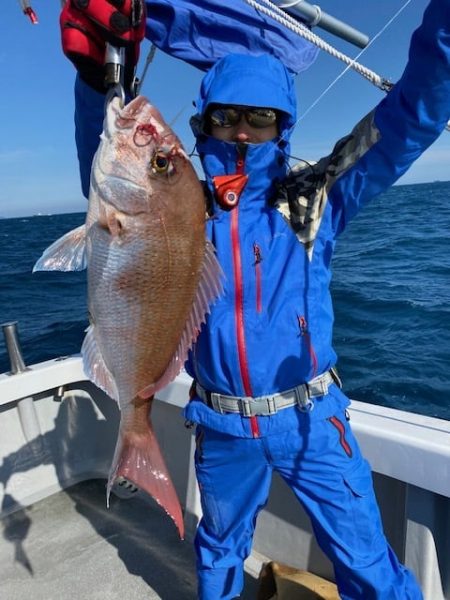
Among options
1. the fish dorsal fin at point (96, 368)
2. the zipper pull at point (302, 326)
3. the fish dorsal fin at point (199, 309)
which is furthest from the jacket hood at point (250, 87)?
the fish dorsal fin at point (96, 368)

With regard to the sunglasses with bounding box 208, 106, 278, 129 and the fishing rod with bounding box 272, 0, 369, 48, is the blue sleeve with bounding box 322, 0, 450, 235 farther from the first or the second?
the fishing rod with bounding box 272, 0, 369, 48

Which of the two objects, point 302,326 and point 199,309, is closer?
point 199,309

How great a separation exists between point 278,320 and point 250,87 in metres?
0.90

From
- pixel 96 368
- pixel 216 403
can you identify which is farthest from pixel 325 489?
pixel 96 368

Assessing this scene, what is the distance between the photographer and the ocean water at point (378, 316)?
5.92 meters

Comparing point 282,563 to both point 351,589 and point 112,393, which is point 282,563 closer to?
point 351,589

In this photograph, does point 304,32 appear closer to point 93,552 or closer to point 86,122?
point 86,122

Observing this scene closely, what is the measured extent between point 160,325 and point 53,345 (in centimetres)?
712

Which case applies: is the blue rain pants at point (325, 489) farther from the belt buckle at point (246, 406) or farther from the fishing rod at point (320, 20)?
the fishing rod at point (320, 20)

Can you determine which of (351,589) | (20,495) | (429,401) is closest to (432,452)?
(351,589)

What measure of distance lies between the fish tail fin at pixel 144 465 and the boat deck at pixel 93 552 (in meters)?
1.16

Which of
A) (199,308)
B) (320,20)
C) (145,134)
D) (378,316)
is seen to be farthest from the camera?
(378,316)

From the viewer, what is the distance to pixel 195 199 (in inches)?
65.6

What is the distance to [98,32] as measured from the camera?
5.49 ft
